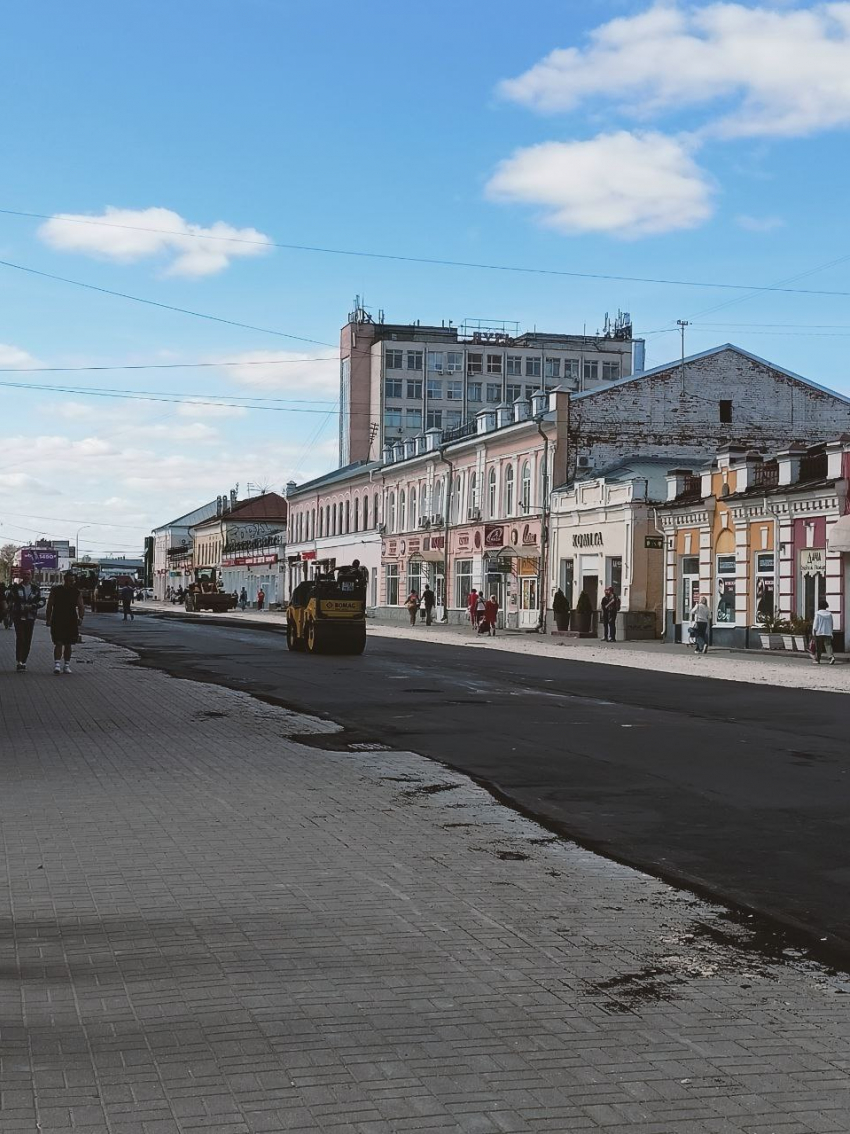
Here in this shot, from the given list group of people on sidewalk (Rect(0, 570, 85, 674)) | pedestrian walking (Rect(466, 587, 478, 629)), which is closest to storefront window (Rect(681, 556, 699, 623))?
pedestrian walking (Rect(466, 587, 478, 629))

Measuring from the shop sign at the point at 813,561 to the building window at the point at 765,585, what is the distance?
1500 mm

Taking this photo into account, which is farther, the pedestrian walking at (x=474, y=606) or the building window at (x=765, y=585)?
the pedestrian walking at (x=474, y=606)

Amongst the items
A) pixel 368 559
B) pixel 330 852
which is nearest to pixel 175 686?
pixel 330 852

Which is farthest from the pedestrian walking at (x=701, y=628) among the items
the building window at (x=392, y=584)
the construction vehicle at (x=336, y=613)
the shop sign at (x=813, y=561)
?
the building window at (x=392, y=584)

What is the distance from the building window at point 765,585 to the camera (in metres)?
37.2

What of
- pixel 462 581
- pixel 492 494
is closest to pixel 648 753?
pixel 492 494

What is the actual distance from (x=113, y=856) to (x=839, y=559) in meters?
29.1

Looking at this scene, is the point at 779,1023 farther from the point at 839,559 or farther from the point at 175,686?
the point at 839,559

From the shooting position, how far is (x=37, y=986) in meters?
5.01

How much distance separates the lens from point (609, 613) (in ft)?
141

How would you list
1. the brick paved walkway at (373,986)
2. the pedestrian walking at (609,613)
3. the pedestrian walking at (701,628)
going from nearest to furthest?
the brick paved walkway at (373,986), the pedestrian walking at (701,628), the pedestrian walking at (609,613)

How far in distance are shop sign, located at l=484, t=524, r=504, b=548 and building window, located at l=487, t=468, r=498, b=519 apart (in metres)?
0.70

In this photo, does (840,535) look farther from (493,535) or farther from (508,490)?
(493,535)

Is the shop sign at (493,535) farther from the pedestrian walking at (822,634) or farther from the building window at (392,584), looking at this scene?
the pedestrian walking at (822,634)
